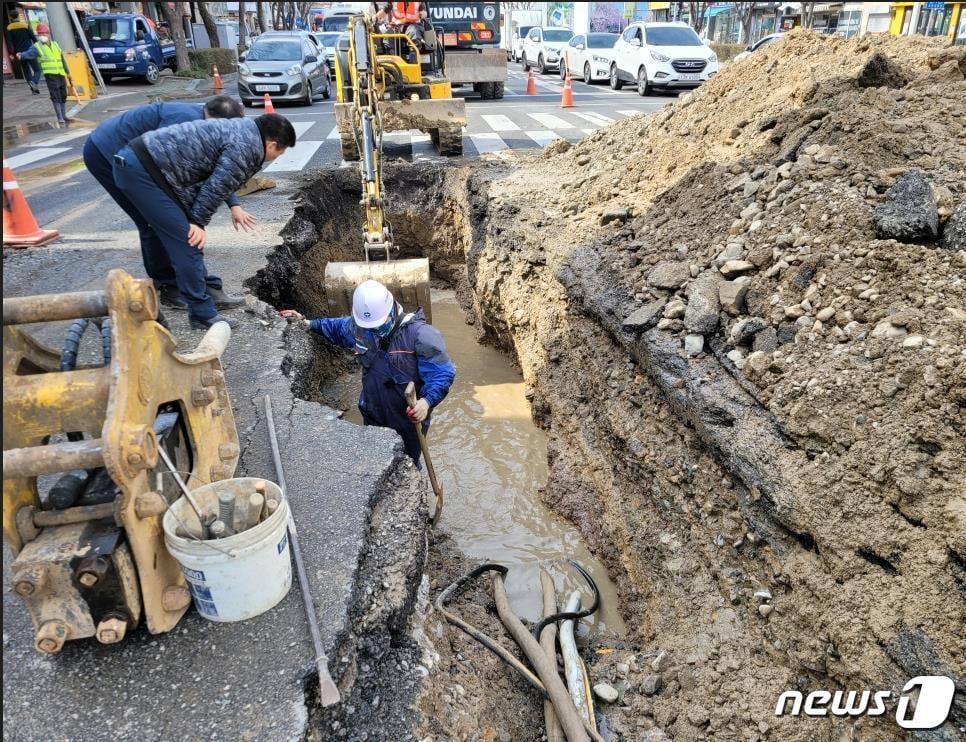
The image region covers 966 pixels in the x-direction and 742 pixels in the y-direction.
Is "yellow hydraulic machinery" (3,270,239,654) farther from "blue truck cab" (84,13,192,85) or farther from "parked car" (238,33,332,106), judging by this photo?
"blue truck cab" (84,13,192,85)

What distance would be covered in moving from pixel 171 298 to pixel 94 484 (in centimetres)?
318

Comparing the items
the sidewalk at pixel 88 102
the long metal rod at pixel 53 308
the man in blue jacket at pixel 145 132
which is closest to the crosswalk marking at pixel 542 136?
the man in blue jacket at pixel 145 132

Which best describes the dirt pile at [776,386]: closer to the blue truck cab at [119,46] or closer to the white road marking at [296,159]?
the white road marking at [296,159]

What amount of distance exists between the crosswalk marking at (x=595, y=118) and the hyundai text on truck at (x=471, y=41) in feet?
9.40

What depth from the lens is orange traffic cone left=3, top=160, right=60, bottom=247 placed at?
677 centimetres

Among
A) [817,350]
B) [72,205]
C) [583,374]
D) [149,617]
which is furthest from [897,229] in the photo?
[72,205]

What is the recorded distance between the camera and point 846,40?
6.73 metres

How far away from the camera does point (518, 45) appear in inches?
1368

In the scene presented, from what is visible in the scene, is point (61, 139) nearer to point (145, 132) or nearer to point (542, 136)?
point (542, 136)

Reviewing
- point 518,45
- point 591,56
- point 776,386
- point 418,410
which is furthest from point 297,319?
point 518,45

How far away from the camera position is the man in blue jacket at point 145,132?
15.5 ft

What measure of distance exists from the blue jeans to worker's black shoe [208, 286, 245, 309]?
458mm

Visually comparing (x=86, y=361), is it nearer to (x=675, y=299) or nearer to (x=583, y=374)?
(x=583, y=374)

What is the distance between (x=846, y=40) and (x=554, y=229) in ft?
11.8
